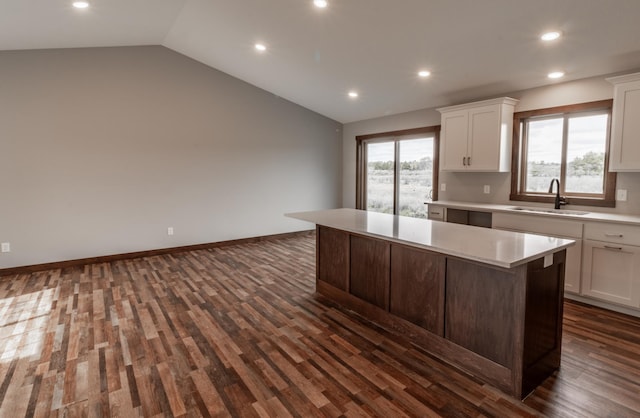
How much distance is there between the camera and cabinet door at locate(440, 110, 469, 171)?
15.1ft

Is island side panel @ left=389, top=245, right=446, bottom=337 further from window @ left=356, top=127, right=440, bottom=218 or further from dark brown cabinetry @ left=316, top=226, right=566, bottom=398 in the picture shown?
window @ left=356, top=127, right=440, bottom=218

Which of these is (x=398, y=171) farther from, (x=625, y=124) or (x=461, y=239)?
(x=461, y=239)

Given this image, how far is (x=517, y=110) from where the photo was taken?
171 inches

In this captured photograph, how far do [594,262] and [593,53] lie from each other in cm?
199

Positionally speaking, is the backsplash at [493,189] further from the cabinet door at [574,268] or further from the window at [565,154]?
the cabinet door at [574,268]

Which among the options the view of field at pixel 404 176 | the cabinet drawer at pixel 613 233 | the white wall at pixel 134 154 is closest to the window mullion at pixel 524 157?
the cabinet drawer at pixel 613 233

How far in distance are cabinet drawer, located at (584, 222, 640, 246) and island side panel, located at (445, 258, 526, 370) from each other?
6.17ft

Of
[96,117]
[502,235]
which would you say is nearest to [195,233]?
[96,117]

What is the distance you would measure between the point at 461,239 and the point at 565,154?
8.58 feet

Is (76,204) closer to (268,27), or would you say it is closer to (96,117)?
(96,117)

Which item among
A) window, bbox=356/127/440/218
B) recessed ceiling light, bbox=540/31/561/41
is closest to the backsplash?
window, bbox=356/127/440/218

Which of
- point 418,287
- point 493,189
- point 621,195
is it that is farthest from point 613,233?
point 418,287

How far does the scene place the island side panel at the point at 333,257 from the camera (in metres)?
3.36

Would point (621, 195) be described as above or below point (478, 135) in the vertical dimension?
A: below
